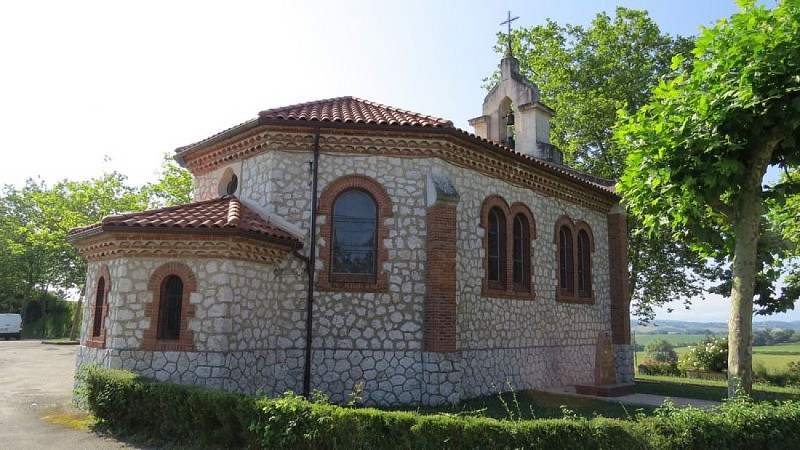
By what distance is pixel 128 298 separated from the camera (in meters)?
11.0

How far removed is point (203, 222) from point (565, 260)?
38.1 feet

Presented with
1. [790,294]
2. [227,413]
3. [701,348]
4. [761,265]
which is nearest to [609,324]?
[761,265]

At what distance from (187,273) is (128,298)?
1.27 metres

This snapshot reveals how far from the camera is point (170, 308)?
36.4 feet

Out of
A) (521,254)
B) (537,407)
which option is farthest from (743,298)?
(521,254)

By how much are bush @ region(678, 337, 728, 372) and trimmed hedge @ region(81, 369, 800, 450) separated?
62.1 feet

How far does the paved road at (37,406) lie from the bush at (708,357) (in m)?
25.2

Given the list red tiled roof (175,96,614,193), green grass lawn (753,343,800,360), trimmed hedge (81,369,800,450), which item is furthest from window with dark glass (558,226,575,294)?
green grass lawn (753,343,800,360)

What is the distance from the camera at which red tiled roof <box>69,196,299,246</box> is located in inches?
427

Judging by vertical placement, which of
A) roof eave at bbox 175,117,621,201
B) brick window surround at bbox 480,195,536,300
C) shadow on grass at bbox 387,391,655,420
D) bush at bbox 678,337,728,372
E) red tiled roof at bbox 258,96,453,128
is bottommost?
shadow on grass at bbox 387,391,655,420

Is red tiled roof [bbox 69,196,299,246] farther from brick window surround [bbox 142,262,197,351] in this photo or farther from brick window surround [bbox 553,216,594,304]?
brick window surround [bbox 553,216,594,304]

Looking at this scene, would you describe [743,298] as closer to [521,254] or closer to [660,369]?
[521,254]

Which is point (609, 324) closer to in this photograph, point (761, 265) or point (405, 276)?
point (761, 265)

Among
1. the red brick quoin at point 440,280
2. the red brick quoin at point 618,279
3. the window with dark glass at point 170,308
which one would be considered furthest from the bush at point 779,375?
the window with dark glass at point 170,308
